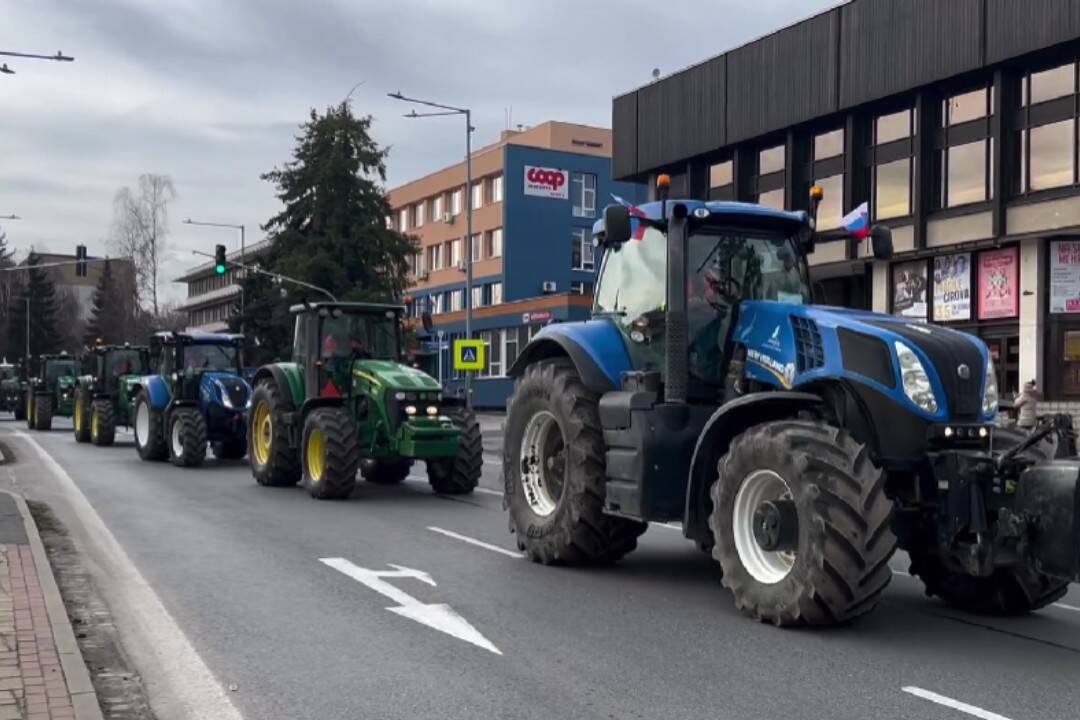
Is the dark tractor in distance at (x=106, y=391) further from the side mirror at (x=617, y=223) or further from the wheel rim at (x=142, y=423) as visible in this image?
the side mirror at (x=617, y=223)

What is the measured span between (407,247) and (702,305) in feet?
156

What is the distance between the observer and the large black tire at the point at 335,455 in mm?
14891

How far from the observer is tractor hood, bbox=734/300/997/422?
7.41 metres

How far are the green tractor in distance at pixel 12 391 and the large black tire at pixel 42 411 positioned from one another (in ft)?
33.1

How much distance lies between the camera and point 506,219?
191ft

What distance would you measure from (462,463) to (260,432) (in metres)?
3.78

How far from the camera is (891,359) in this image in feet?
24.3

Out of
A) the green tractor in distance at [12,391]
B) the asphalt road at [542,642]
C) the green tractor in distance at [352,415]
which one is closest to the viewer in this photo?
the asphalt road at [542,642]

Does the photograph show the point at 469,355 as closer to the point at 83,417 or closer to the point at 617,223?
the point at 83,417

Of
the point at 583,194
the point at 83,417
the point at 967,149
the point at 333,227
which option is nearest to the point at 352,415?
the point at 83,417

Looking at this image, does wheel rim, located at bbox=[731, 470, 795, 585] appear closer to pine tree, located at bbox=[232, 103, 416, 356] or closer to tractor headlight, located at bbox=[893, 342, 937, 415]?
tractor headlight, located at bbox=[893, 342, 937, 415]

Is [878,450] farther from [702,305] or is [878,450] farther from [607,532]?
[607,532]

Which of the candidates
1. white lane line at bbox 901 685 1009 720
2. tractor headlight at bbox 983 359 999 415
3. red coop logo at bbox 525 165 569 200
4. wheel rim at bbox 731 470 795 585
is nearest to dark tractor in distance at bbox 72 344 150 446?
wheel rim at bbox 731 470 795 585

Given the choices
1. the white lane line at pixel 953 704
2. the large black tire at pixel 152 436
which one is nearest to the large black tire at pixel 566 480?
the white lane line at pixel 953 704
